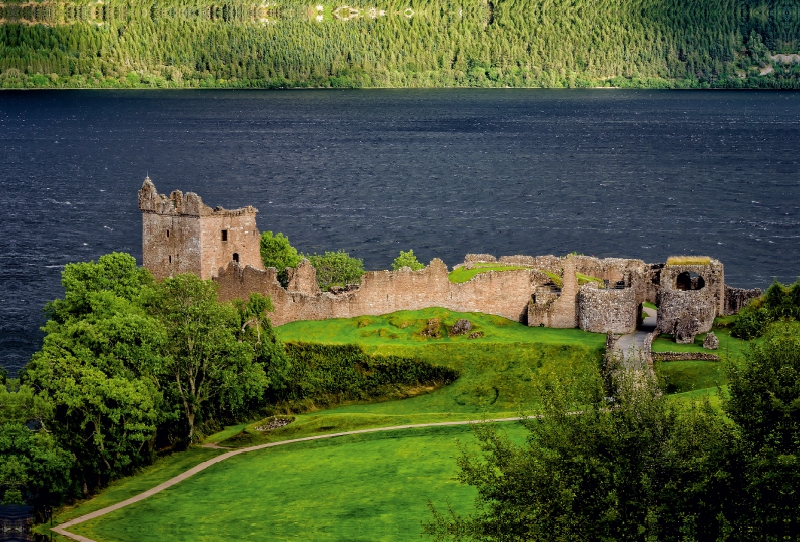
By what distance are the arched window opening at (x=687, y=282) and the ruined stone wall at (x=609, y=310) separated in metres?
3.79

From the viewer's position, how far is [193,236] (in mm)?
Answer: 79250

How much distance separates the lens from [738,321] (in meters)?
72.4

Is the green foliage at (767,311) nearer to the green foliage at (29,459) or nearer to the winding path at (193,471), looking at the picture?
the winding path at (193,471)

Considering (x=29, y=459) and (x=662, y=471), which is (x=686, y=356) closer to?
(x=662, y=471)

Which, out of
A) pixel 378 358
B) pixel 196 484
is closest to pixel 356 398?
pixel 378 358

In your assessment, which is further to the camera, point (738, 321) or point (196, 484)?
point (738, 321)

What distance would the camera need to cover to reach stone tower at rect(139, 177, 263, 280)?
79.1m

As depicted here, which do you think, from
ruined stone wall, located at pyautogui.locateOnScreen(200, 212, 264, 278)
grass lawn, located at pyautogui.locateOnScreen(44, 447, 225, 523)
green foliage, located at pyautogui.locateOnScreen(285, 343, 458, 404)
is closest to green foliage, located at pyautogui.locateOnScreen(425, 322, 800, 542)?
grass lawn, located at pyautogui.locateOnScreen(44, 447, 225, 523)

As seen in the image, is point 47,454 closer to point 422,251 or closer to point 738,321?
point 738,321

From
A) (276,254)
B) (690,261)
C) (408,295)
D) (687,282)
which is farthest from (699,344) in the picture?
(276,254)

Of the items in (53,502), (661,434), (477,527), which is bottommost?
(53,502)

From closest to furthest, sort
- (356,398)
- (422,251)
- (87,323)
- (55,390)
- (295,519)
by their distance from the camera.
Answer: (295,519)
(55,390)
(87,323)
(356,398)
(422,251)

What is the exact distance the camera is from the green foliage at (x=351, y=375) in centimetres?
7144

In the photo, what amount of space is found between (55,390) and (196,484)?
8.19 m
